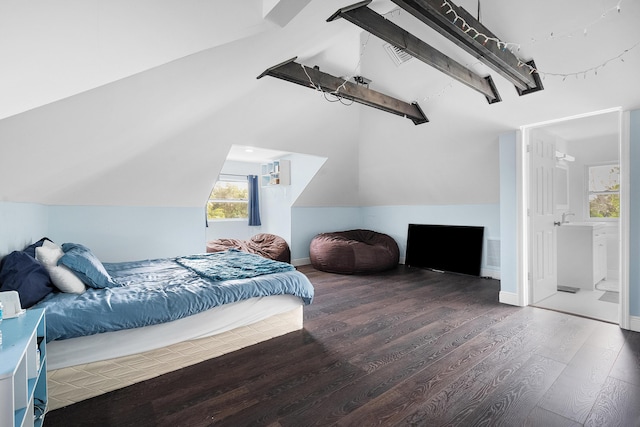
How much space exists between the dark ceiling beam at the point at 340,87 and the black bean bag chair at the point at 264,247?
10.4 feet

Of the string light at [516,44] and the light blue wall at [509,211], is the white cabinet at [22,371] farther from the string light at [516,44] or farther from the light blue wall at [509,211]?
the light blue wall at [509,211]

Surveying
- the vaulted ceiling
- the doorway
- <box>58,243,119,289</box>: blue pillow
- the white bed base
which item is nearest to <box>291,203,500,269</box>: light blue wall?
the doorway

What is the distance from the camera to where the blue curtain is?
23.1 feet

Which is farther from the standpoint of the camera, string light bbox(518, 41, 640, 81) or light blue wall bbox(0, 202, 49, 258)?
string light bbox(518, 41, 640, 81)

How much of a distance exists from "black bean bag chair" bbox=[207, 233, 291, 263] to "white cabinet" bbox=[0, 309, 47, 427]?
401 centimetres

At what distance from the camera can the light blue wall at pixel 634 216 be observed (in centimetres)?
277

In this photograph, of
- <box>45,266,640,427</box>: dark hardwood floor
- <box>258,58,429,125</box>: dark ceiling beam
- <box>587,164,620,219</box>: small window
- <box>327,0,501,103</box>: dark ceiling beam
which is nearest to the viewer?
<box>45,266,640,427</box>: dark hardwood floor

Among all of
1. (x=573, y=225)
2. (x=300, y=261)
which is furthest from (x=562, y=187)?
(x=300, y=261)

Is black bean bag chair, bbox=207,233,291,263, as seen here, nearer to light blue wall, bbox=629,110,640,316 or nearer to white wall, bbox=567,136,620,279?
light blue wall, bbox=629,110,640,316

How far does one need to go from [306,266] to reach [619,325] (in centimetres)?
429

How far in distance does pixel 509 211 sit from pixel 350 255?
2375mm

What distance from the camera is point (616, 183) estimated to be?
5.04 meters

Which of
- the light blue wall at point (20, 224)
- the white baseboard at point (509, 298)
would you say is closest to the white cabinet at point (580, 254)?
the white baseboard at point (509, 298)

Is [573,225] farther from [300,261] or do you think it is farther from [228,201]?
[228,201]
